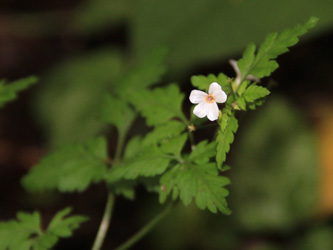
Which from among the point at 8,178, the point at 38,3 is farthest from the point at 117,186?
the point at 38,3

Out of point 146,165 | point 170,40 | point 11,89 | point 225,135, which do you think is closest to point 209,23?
point 170,40

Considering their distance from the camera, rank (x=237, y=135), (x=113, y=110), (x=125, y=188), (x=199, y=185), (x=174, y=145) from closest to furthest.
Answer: (x=199, y=185) < (x=174, y=145) < (x=125, y=188) < (x=113, y=110) < (x=237, y=135)

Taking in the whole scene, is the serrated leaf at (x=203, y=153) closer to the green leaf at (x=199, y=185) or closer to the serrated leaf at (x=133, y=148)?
the green leaf at (x=199, y=185)

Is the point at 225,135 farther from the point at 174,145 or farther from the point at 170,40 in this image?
the point at 170,40

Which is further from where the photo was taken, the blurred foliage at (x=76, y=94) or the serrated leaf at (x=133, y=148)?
the blurred foliage at (x=76, y=94)

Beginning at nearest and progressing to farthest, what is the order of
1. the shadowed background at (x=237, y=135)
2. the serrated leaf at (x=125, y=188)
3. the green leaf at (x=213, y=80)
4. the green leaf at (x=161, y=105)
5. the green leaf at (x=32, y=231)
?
the green leaf at (x=213, y=80)
the green leaf at (x=32, y=231)
the green leaf at (x=161, y=105)
the serrated leaf at (x=125, y=188)
the shadowed background at (x=237, y=135)

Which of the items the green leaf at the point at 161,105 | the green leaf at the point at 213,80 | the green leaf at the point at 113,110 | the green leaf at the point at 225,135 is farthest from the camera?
the green leaf at the point at 113,110

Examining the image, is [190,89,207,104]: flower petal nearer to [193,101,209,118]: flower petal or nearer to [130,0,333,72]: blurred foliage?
[193,101,209,118]: flower petal

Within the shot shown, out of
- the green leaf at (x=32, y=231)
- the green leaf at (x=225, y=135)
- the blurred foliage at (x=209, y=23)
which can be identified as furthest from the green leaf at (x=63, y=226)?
the blurred foliage at (x=209, y=23)
